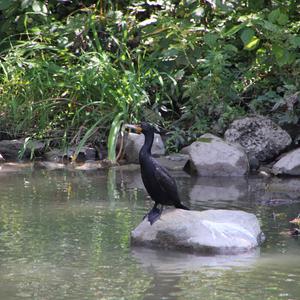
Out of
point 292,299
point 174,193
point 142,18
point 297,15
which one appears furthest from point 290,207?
point 142,18

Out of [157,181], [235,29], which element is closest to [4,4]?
[235,29]

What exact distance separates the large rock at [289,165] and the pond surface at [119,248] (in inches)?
10.2

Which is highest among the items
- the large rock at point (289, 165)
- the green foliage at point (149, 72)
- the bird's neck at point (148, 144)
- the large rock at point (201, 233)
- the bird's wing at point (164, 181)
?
the green foliage at point (149, 72)

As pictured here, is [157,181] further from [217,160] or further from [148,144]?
[217,160]

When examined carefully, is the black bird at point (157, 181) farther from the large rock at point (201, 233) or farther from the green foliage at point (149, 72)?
the green foliage at point (149, 72)

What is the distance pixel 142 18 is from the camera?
40.9 feet

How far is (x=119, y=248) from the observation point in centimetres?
632

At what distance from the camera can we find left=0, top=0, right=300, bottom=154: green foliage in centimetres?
1077

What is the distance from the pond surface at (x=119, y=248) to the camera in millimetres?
5305

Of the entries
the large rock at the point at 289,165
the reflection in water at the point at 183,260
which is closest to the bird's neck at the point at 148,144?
the reflection in water at the point at 183,260

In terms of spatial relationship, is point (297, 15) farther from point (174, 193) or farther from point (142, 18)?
point (174, 193)

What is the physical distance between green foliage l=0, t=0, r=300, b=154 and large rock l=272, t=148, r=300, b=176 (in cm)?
83

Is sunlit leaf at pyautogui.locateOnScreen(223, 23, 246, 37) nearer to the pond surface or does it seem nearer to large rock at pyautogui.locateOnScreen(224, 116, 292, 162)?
large rock at pyautogui.locateOnScreen(224, 116, 292, 162)

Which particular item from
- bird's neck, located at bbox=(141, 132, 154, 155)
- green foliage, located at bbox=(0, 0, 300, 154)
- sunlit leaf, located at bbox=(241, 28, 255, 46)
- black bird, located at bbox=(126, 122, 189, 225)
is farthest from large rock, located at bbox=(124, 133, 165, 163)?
black bird, located at bbox=(126, 122, 189, 225)
